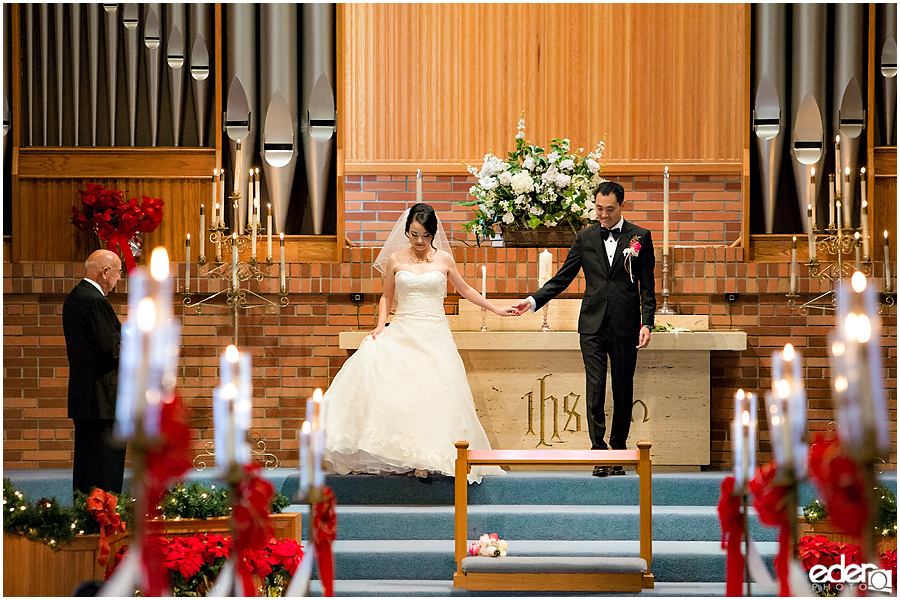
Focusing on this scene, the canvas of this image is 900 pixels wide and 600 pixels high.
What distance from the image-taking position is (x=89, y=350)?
507 centimetres

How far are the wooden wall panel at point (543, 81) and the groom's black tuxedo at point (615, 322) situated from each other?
276 cm

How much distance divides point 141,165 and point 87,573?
349 centimetres

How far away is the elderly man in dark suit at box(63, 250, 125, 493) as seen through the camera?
5039mm

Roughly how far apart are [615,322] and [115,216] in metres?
3.50

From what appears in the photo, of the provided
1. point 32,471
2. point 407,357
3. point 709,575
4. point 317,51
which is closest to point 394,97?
point 317,51

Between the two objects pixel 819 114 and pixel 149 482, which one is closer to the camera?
pixel 149 482

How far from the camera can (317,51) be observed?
6.94m

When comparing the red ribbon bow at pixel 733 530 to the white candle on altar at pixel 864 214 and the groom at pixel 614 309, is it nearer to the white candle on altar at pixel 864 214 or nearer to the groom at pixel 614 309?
the groom at pixel 614 309

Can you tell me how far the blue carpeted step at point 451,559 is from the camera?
489cm

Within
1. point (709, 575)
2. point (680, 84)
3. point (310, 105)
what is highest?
point (680, 84)

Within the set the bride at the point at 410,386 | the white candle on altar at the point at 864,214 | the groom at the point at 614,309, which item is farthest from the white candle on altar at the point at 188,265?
the white candle on altar at the point at 864,214

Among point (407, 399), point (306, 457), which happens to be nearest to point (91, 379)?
point (407, 399)

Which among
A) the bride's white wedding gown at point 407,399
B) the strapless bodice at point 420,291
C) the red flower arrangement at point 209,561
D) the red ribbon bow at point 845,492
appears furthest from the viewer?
the strapless bodice at point 420,291

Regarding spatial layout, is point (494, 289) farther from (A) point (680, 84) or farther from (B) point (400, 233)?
(A) point (680, 84)
